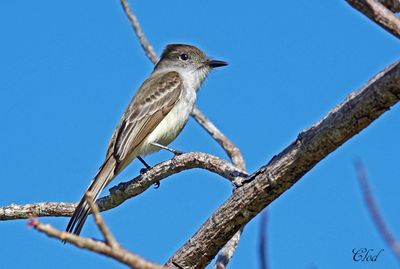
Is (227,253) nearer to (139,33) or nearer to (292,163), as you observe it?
(292,163)

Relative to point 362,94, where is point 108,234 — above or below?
below

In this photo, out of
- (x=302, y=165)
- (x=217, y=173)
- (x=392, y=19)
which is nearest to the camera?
(x=392, y=19)

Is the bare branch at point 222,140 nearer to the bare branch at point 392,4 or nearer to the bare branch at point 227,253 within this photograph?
the bare branch at point 227,253

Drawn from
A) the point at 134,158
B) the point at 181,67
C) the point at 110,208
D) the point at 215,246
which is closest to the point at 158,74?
the point at 181,67

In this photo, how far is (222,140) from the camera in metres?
6.96

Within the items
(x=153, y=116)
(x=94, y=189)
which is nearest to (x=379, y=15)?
(x=94, y=189)

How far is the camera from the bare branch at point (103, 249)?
5.88 feet

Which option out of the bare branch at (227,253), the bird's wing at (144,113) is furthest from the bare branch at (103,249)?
the bird's wing at (144,113)

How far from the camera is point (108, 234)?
1814mm

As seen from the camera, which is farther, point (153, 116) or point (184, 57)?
point (184, 57)

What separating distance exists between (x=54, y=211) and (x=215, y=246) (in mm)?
2007

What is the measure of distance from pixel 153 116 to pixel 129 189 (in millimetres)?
1841

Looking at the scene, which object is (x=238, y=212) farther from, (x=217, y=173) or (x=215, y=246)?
(x=217, y=173)

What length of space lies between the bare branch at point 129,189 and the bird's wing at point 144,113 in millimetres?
918
